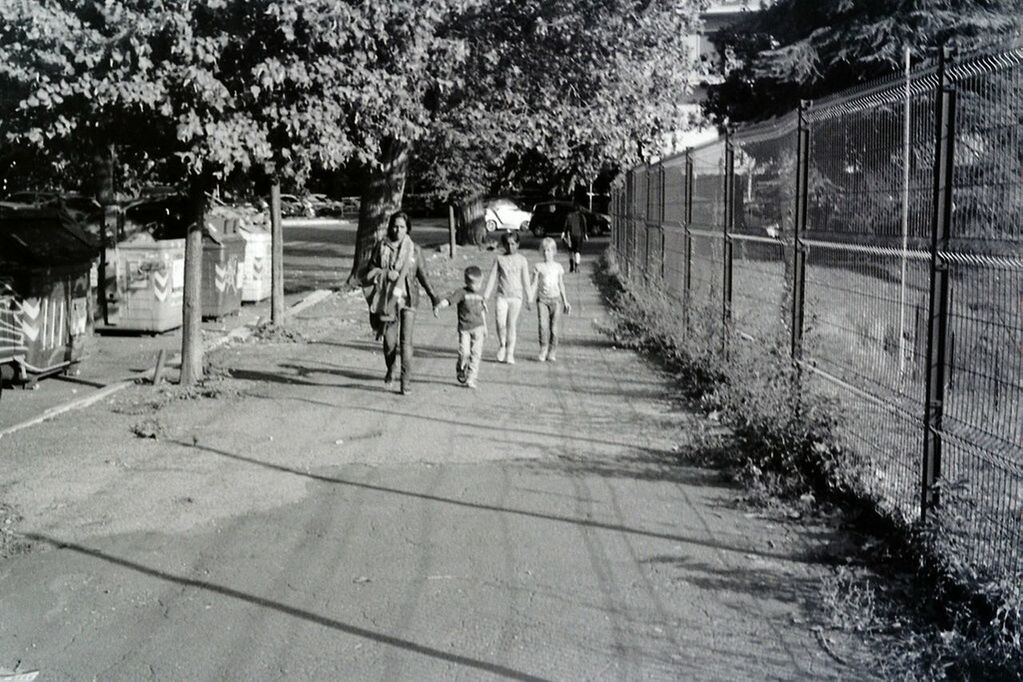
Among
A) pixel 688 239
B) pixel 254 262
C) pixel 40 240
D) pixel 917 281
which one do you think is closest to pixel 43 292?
pixel 40 240

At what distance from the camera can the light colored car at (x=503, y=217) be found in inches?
2304

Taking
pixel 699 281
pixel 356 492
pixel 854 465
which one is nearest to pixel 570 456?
pixel 356 492

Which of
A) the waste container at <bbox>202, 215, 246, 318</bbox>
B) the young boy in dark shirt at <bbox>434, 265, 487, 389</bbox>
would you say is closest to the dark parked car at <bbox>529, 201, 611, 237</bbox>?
the waste container at <bbox>202, 215, 246, 318</bbox>

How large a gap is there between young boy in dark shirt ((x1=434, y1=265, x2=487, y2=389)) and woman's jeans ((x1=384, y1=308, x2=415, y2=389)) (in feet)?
1.29

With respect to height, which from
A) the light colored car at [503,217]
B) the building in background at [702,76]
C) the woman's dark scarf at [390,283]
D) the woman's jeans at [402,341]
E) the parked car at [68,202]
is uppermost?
the building in background at [702,76]

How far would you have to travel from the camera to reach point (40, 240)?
46.2ft

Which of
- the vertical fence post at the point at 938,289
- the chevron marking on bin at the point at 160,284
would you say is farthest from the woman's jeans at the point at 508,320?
the vertical fence post at the point at 938,289

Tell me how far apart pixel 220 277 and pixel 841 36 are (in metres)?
19.2

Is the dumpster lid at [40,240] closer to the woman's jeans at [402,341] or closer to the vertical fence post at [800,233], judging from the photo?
the woman's jeans at [402,341]

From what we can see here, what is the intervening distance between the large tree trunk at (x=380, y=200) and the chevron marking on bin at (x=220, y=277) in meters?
6.34

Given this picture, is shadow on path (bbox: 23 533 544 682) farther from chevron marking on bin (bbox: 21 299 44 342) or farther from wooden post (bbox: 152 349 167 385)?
chevron marking on bin (bbox: 21 299 44 342)

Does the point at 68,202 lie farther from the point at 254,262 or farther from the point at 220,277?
the point at 220,277

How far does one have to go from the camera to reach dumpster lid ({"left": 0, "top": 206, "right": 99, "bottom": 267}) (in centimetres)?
1356

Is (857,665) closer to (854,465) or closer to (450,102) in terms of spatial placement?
(854,465)
